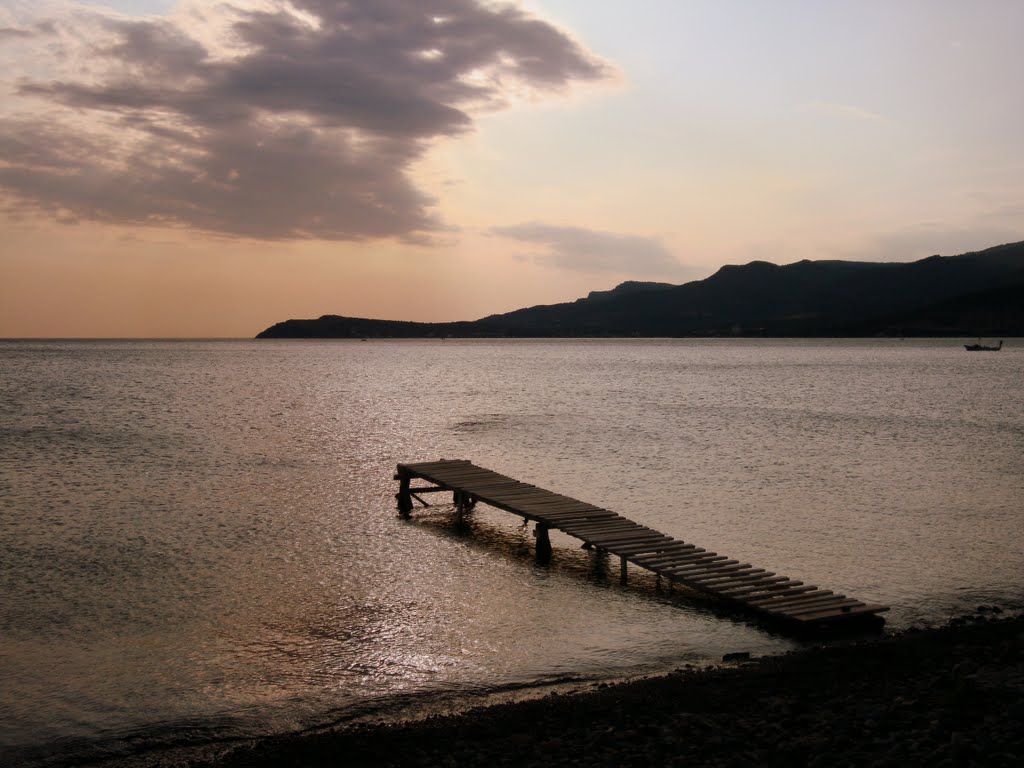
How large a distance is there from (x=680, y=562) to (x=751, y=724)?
22.2ft

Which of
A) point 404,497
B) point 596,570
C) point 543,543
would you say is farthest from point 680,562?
point 404,497

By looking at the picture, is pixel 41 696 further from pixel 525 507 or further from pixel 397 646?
pixel 525 507

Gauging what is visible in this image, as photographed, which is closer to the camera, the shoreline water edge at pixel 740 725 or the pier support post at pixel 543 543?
the shoreline water edge at pixel 740 725

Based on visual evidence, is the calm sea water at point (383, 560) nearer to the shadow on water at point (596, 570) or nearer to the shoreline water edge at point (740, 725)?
the shadow on water at point (596, 570)

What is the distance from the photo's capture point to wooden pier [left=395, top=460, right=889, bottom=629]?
13.7 m

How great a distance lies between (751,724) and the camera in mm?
9523

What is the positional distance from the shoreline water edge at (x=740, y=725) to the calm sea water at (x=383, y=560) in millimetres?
981

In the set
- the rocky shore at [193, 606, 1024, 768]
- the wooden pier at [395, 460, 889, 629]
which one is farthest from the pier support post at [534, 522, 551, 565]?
the rocky shore at [193, 606, 1024, 768]

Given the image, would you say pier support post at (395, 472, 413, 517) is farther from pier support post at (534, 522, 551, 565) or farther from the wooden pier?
pier support post at (534, 522, 551, 565)

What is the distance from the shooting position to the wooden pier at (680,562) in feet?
44.8

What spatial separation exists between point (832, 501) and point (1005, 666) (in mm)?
14877

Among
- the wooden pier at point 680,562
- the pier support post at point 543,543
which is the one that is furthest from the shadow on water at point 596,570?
the wooden pier at point 680,562

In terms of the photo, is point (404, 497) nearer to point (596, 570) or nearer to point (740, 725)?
point (596, 570)

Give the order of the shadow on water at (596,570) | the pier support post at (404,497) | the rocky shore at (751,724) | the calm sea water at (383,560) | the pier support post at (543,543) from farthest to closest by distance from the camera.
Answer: the pier support post at (404,497)
the pier support post at (543,543)
the shadow on water at (596,570)
the calm sea water at (383,560)
the rocky shore at (751,724)
